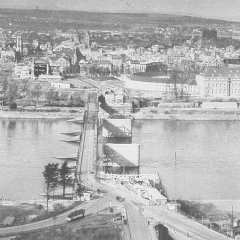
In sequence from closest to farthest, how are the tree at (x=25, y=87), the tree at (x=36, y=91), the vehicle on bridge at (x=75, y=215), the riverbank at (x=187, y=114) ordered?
1. the vehicle on bridge at (x=75, y=215)
2. the riverbank at (x=187, y=114)
3. the tree at (x=36, y=91)
4. the tree at (x=25, y=87)

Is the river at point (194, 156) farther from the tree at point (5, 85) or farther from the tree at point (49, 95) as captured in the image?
the tree at point (5, 85)

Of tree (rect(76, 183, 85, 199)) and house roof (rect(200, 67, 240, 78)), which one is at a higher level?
tree (rect(76, 183, 85, 199))

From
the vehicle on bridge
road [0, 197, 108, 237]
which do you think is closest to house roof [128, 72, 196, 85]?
road [0, 197, 108, 237]

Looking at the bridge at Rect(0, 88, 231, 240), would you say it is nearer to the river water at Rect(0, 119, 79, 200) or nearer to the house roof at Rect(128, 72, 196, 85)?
the river water at Rect(0, 119, 79, 200)

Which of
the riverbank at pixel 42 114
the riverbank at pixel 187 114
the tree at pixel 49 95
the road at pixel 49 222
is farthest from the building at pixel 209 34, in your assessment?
the road at pixel 49 222

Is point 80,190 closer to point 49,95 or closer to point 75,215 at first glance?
point 75,215

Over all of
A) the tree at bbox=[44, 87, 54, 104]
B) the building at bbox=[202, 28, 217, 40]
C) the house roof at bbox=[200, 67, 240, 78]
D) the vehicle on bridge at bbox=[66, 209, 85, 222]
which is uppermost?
the vehicle on bridge at bbox=[66, 209, 85, 222]

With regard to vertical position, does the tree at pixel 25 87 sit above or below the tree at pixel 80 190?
below
